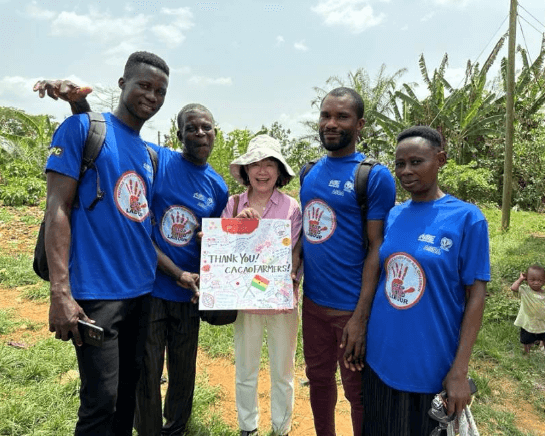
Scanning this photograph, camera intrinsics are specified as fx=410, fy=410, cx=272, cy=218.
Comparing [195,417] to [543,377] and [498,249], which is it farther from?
[498,249]

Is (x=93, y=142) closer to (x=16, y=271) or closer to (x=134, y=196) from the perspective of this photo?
(x=134, y=196)

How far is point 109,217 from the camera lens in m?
1.95

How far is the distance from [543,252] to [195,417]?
22.3 ft

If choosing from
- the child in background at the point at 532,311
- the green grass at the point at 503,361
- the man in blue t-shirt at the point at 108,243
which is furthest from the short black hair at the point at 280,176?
the child in background at the point at 532,311

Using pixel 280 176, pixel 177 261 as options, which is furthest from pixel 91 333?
pixel 280 176

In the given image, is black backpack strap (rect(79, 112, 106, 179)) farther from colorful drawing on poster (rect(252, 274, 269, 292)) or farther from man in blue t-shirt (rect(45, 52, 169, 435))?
colorful drawing on poster (rect(252, 274, 269, 292))

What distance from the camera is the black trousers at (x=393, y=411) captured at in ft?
5.85

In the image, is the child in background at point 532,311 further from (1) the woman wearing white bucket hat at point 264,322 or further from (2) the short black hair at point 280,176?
(2) the short black hair at point 280,176

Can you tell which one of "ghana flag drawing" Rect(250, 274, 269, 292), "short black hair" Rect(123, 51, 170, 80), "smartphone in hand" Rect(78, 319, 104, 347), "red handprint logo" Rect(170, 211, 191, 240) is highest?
"short black hair" Rect(123, 51, 170, 80)

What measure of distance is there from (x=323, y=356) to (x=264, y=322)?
436 millimetres

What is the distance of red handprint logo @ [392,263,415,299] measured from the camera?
183 centimetres

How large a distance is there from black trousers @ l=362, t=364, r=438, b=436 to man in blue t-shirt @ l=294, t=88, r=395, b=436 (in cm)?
19

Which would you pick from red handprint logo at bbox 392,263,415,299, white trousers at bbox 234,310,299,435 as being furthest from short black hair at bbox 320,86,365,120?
white trousers at bbox 234,310,299,435

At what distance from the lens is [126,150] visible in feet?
6.77
